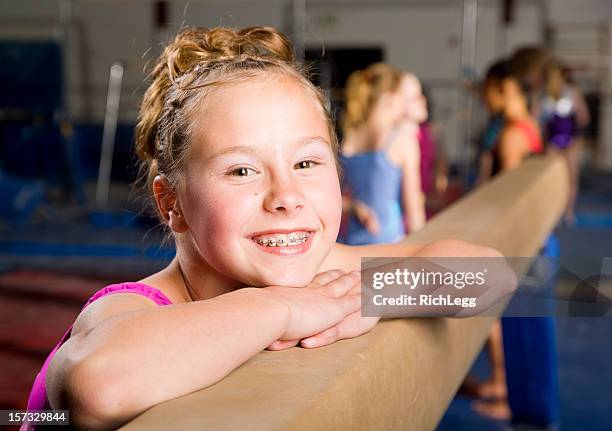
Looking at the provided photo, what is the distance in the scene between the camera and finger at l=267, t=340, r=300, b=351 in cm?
76

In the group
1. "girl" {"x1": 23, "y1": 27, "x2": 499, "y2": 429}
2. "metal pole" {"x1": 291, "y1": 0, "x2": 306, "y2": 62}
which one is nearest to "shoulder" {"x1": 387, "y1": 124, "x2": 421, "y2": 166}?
"metal pole" {"x1": 291, "y1": 0, "x2": 306, "y2": 62}

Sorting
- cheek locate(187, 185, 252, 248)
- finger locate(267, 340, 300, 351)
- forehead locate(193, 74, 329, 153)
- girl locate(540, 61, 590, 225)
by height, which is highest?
forehead locate(193, 74, 329, 153)

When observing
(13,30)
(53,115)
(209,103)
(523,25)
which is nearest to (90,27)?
Result: (13,30)

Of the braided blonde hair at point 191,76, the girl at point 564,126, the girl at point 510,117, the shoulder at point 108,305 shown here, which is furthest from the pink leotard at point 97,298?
the girl at point 564,126

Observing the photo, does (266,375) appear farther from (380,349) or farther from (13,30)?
(13,30)

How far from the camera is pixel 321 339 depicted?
0.78 m

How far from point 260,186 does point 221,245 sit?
0.27 feet

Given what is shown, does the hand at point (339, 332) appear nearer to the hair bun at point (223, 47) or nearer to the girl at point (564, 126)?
the hair bun at point (223, 47)

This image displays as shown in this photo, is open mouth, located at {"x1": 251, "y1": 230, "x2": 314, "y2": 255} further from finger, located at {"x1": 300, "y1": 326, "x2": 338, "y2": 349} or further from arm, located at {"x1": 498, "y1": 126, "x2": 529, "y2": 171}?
arm, located at {"x1": 498, "y1": 126, "x2": 529, "y2": 171}

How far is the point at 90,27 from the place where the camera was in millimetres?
11688

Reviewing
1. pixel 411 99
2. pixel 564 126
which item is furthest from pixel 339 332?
pixel 564 126

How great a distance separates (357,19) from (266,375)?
11280 millimetres

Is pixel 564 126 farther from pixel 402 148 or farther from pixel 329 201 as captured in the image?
pixel 329 201

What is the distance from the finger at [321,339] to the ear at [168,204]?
296mm
